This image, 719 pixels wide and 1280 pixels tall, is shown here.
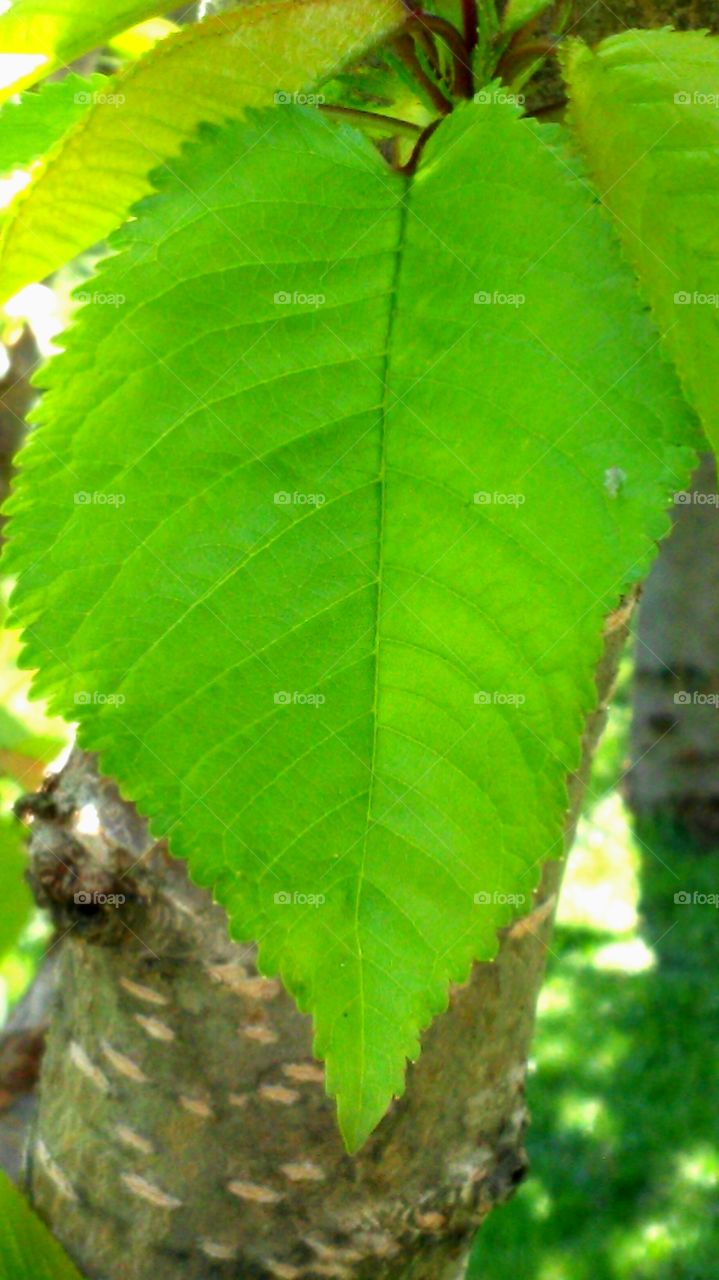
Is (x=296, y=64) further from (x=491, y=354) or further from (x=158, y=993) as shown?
(x=158, y=993)

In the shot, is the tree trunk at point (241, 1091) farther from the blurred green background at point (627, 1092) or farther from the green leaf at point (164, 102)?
the blurred green background at point (627, 1092)

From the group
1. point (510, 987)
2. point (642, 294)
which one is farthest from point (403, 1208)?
point (642, 294)

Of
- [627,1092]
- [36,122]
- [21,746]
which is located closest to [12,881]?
[21,746]

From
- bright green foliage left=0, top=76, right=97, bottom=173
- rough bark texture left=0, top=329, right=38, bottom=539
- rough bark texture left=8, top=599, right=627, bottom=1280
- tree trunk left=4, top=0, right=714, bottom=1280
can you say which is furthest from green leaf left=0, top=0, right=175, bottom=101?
rough bark texture left=0, top=329, right=38, bottom=539

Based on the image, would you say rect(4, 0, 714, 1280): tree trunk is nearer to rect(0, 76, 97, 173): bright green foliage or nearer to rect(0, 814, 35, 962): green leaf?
rect(0, 76, 97, 173): bright green foliage

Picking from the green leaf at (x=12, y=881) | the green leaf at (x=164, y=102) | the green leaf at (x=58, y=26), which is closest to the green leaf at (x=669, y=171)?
the green leaf at (x=164, y=102)

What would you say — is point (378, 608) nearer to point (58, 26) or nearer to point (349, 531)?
point (349, 531)
